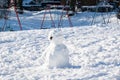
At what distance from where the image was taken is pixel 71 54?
11.4m

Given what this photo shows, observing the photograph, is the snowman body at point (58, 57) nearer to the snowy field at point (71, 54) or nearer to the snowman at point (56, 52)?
the snowman at point (56, 52)

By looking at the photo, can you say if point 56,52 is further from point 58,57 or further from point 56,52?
point 58,57

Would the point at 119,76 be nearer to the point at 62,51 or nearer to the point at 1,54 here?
the point at 62,51

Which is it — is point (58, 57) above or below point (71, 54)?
above

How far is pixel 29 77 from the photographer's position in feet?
28.6

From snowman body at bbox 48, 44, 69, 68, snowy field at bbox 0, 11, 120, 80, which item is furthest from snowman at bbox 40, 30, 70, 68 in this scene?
snowy field at bbox 0, 11, 120, 80

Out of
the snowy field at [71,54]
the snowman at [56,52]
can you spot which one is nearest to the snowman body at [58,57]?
the snowman at [56,52]

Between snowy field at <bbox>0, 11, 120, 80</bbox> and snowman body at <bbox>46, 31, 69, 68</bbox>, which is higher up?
snowman body at <bbox>46, 31, 69, 68</bbox>

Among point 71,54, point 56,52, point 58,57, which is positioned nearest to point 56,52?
point 56,52

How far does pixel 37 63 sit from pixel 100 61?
1.76m

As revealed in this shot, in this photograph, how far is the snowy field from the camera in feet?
28.5

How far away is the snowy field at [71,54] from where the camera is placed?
870 centimetres

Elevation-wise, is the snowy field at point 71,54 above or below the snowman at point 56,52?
below

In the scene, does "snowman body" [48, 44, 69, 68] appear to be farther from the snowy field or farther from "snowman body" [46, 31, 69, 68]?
the snowy field
